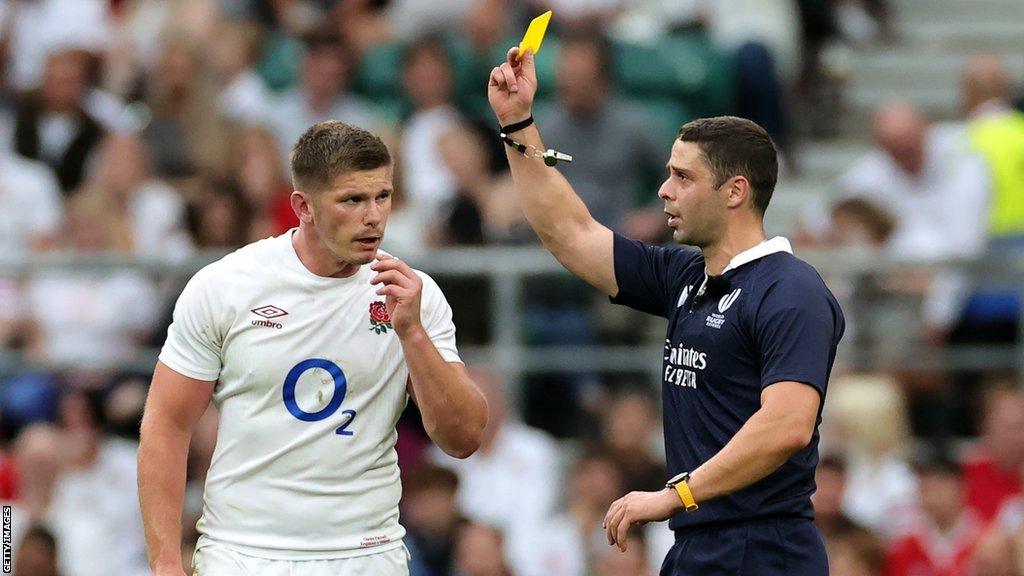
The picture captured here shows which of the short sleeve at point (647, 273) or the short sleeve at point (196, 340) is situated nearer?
the short sleeve at point (196, 340)

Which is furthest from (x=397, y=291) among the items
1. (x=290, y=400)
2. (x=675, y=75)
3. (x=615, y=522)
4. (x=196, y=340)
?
(x=675, y=75)

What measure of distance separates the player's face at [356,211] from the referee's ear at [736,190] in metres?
1.09

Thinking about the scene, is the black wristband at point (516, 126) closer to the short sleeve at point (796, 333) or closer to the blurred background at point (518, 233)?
the short sleeve at point (796, 333)

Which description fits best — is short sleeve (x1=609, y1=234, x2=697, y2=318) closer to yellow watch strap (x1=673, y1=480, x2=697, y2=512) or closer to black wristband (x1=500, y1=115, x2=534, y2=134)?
black wristband (x1=500, y1=115, x2=534, y2=134)

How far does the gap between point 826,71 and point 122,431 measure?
6535 mm

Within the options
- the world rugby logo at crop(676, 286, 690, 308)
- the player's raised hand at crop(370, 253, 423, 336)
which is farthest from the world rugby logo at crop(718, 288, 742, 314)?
the player's raised hand at crop(370, 253, 423, 336)

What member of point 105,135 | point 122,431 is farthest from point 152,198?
point 122,431

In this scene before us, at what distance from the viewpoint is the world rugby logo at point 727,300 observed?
19.8ft

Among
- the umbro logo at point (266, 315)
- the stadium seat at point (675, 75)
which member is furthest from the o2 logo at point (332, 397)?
the stadium seat at point (675, 75)

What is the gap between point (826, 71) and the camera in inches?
577

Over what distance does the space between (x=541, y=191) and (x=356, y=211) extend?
0.98 meters

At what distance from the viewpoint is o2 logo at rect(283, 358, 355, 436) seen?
604 cm

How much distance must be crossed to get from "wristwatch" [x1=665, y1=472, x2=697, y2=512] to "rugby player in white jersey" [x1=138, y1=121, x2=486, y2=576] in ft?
2.23

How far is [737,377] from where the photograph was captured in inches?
235
